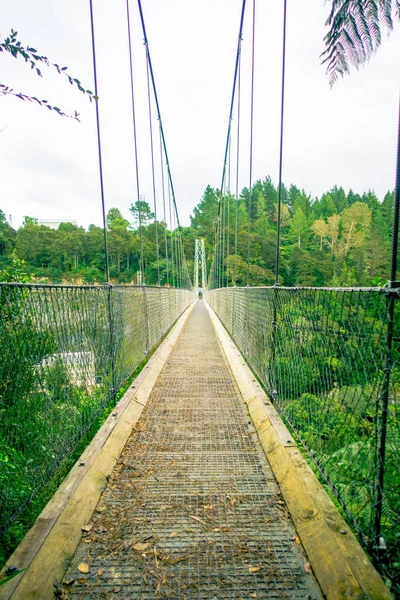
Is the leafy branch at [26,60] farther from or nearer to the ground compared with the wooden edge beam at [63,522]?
farther from the ground

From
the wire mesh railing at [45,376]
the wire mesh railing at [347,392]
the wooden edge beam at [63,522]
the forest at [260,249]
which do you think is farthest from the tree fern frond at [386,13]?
the forest at [260,249]

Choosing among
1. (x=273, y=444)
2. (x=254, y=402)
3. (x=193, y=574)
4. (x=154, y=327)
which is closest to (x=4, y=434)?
(x=193, y=574)

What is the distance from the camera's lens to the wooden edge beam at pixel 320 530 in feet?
2.92

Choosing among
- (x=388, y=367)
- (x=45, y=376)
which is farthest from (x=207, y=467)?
(x=388, y=367)

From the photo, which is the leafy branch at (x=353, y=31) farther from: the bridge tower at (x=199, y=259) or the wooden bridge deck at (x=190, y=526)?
the bridge tower at (x=199, y=259)

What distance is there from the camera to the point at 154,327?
430cm

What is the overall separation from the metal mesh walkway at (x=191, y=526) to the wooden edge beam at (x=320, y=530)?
0.15 ft

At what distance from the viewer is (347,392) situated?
4.18 feet

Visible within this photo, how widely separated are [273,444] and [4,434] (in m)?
1.19

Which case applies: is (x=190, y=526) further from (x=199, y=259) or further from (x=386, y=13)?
(x=199, y=259)

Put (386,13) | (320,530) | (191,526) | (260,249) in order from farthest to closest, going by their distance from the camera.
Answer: (260,249)
(386,13)
(191,526)
(320,530)

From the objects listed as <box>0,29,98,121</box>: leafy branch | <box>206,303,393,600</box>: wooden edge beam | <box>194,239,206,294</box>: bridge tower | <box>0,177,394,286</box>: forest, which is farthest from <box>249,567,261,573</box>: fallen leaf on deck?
<box>194,239,206,294</box>: bridge tower

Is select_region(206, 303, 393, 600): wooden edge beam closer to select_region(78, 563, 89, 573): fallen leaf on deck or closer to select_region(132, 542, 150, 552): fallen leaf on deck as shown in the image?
select_region(132, 542, 150, 552): fallen leaf on deck

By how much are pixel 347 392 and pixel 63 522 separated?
3.62 ft
